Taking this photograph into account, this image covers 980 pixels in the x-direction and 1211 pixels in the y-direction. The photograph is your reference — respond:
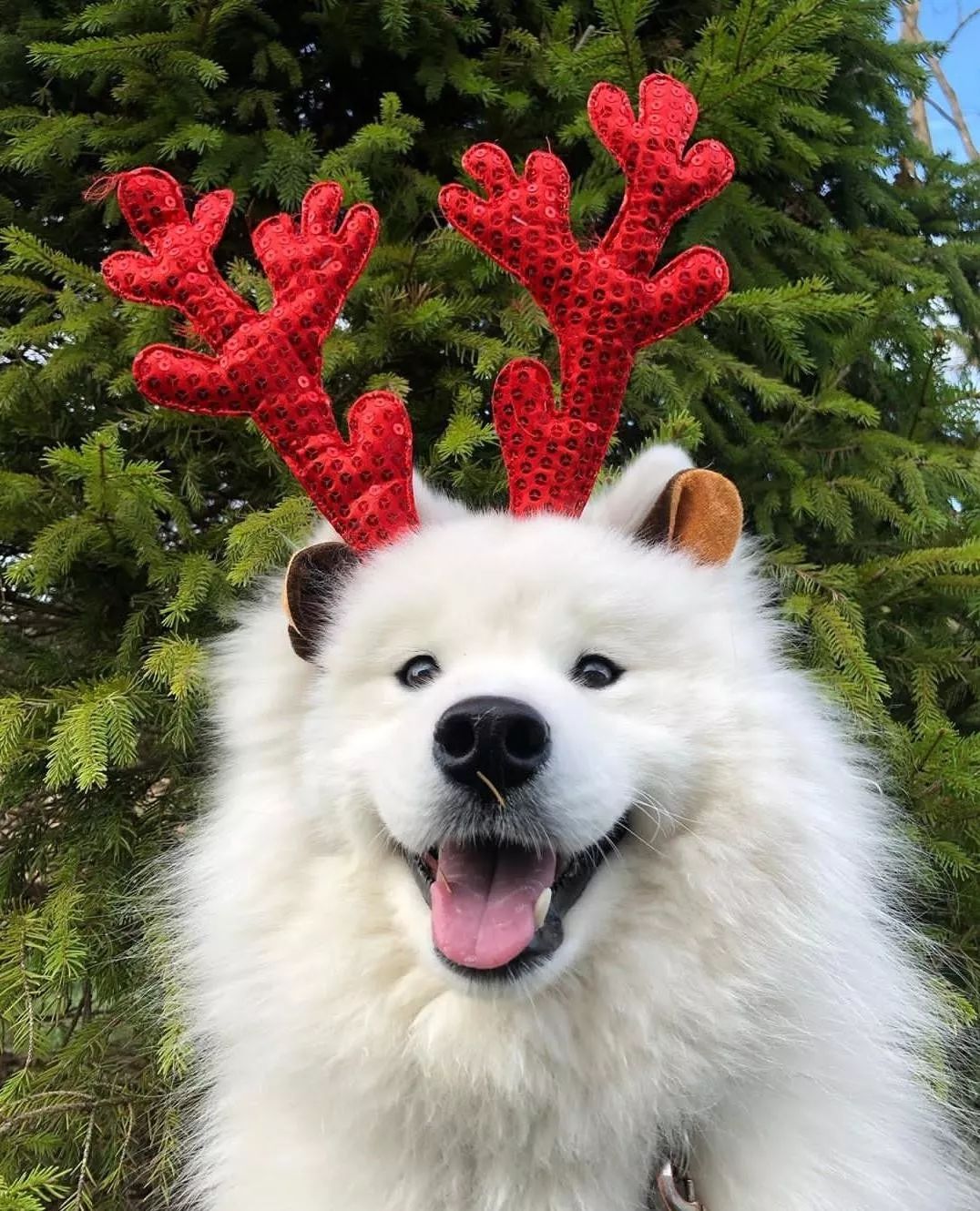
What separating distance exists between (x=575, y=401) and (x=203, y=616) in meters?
1.11

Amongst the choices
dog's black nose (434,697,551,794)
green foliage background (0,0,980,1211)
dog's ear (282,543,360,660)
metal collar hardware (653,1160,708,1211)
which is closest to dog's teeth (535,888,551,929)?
dog's black nose (434,697,551,794)

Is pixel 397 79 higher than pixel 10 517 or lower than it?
higher

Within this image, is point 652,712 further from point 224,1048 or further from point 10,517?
point 10,517

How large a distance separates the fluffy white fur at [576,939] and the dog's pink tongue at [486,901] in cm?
5

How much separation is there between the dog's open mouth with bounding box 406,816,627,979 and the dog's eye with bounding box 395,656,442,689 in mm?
267

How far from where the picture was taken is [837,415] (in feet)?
8.41

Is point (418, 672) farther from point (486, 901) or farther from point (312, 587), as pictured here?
point (486, 901)

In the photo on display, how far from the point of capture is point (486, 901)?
1.32 m

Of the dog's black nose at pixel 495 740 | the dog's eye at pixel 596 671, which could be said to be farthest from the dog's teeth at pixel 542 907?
the dog's eye at pixel 596 671

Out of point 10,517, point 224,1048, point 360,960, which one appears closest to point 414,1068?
point 360,960

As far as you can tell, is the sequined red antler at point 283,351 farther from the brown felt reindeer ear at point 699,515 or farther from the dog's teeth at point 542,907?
the dog's teeth at point 542,907

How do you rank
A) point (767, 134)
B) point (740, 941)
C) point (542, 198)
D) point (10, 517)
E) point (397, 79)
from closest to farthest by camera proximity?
point (740, 941) < point (542, 198) < point (10, 517) < point (767, 134) < point (397, 79)

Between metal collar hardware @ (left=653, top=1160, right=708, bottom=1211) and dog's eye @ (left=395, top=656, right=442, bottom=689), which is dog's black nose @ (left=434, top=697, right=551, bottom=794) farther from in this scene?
metal collar hardware @ (left=653, top=1160, right=708, bottom=1211)

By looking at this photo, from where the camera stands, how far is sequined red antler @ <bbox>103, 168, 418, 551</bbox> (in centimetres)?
154
